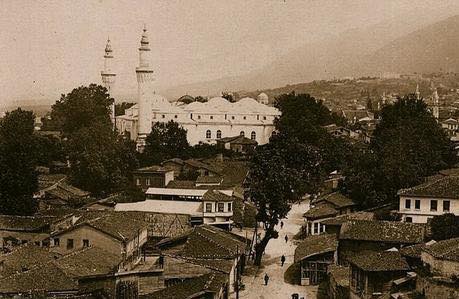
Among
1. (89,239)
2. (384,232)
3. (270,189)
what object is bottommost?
(89,239)

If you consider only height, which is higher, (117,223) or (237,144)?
(237,144)

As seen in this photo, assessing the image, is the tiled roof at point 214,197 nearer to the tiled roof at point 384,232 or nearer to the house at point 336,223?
the house at point 336,223

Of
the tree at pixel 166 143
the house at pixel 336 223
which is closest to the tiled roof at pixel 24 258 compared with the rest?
the house at pixel 336 223

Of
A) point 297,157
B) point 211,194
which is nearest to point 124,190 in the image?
point 211,194

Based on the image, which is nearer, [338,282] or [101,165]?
[338,282]

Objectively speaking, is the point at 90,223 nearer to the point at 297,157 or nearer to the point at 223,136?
the point at 297,157

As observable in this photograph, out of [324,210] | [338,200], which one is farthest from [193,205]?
[338,200]

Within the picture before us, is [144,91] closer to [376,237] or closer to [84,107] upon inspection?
[84,107]
